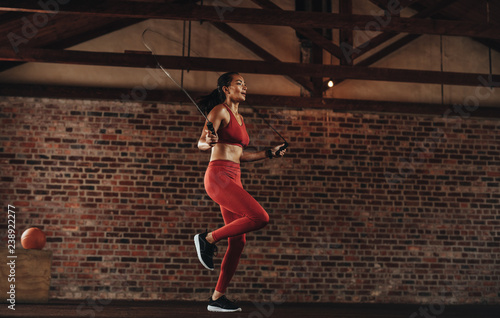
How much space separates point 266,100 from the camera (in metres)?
5.82

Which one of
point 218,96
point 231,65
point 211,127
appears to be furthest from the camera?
point 231,65

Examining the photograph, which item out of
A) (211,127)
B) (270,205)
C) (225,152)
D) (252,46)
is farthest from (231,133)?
(252,46)

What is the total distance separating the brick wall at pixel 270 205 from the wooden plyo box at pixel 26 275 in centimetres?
169

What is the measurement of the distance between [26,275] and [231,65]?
9.44 ft

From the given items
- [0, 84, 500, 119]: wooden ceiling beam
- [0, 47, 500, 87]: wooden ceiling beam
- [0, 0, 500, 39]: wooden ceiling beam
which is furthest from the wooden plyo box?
[0, 84, 500, 119]: wooden ceiling beam

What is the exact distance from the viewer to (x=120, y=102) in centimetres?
582

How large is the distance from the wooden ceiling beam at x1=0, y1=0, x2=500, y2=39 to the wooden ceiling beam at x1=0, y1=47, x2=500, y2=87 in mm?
838

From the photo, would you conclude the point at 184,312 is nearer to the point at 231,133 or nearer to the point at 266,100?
the point at 231,133

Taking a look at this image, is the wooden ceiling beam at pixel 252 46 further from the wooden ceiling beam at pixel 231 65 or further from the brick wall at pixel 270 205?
the wooden ceiling beam at pixel 231 65

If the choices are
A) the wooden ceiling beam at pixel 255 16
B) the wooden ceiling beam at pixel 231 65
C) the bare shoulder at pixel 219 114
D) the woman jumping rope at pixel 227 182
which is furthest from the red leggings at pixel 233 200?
the wooden ceiling beam at pixel 231 65

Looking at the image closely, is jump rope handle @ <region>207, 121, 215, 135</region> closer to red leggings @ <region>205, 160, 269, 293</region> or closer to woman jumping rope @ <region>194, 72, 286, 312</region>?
woman jumping rope @ <region>194, 72, 286, 312</region>

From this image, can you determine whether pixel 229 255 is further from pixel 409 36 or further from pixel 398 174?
pixel 409 36

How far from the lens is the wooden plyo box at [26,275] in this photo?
3.71 metres

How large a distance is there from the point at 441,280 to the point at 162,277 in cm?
346
